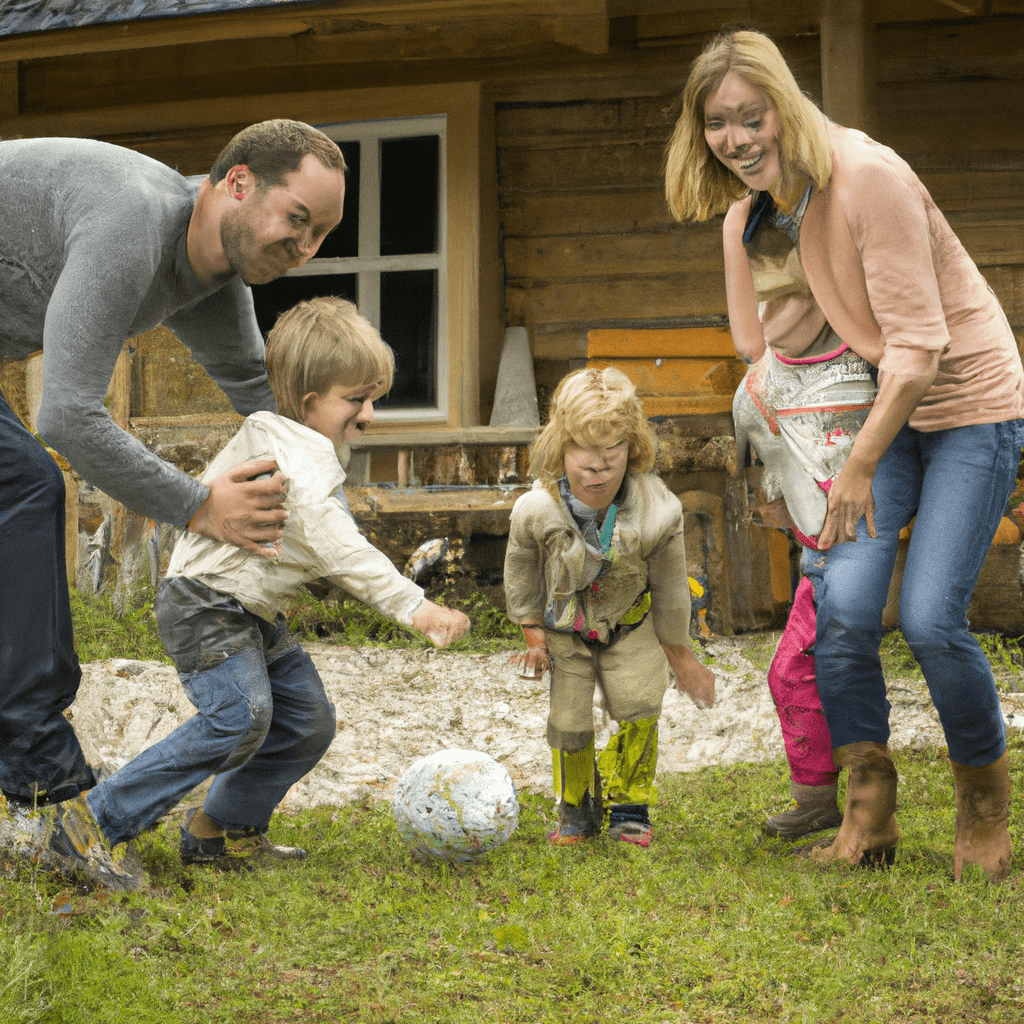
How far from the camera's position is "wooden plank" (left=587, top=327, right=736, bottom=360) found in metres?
6.54

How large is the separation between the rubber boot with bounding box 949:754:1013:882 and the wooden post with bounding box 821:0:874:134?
389 centimetres

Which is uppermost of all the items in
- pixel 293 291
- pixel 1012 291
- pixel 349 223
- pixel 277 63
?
pixel 277 63

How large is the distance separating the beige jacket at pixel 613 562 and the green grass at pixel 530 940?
0.65 m

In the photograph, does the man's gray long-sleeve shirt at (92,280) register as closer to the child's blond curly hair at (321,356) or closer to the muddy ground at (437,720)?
the child's blond curly hair at (321,356)

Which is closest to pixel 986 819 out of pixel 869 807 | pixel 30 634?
pixel 869 807

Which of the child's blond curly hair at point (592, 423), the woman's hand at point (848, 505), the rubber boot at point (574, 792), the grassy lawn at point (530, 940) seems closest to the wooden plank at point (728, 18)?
the child's blond curly hair at point (592, 423)

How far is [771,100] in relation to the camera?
2672mm

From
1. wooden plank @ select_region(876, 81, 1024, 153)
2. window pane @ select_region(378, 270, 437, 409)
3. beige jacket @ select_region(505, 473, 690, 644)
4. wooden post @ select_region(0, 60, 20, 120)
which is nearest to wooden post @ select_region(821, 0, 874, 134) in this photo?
wooden plank @ select_region(876, 81, 1024, 153)

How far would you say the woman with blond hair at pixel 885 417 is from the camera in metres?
2.56

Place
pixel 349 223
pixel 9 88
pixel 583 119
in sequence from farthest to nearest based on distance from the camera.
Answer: pixel 9 88 < pixel 349 223 < pixel 583 119

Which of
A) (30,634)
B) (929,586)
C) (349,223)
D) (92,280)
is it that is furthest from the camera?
(349,223)

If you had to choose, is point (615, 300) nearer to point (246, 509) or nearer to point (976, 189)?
point (976, 189)

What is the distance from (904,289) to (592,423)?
871 mm

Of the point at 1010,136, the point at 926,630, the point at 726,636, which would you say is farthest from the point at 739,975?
the point at 1010,136
